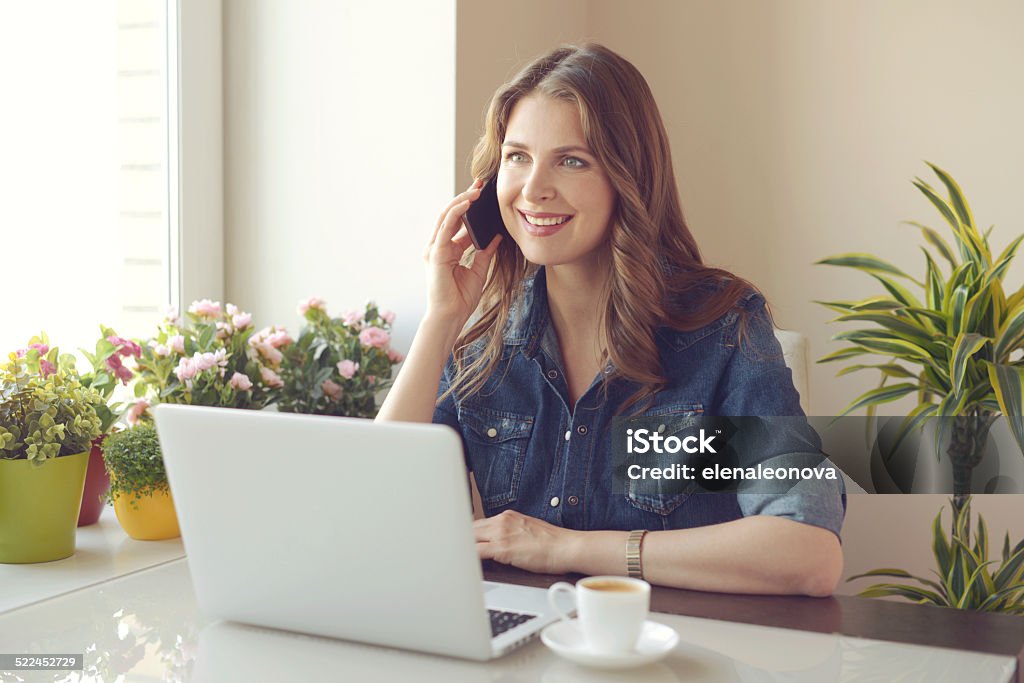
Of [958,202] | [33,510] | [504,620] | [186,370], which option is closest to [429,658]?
[504,620]

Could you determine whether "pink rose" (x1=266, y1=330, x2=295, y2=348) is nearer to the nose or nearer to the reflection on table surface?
the nose

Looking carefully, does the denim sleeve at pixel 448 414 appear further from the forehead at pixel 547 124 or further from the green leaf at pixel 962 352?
the green leaf at pixel 962 352

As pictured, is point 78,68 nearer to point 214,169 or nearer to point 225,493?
point 214,169

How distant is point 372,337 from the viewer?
2.06 metres

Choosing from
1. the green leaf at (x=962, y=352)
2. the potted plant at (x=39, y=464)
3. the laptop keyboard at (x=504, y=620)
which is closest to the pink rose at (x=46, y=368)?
the potted plant at (x=39, y=464)

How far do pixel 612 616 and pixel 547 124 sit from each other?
0.89m

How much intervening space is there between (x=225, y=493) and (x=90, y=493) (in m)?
0.82

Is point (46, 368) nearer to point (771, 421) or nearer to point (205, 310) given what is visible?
point (205, 310)

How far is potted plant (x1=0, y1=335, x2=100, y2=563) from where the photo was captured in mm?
1457

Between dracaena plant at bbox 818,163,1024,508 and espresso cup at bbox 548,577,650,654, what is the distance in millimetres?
1439

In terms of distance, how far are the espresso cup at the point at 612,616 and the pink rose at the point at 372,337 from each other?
1.18m

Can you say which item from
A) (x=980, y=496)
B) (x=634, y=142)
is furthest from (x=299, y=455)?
(x=980, y=496)

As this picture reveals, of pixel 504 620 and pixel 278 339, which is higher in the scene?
pixel 278 339

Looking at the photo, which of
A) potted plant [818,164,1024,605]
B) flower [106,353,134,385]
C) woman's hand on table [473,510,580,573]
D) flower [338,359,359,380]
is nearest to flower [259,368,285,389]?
flower [338,359,359,380]
